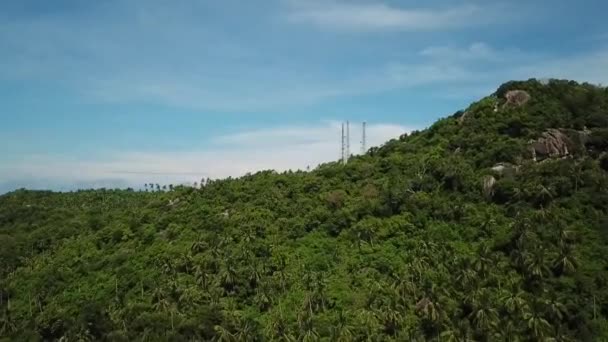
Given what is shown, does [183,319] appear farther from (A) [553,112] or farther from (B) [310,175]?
(A) [553,112]

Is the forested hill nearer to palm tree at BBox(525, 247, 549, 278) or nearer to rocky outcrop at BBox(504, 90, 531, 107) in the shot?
palm tree at BBox(525, 247, 549, 278)

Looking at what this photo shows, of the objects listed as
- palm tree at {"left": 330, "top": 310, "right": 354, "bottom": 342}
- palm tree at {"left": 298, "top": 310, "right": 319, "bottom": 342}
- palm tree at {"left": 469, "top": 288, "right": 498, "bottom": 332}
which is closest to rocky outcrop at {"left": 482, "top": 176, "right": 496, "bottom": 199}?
palm tree at {"left": 469, "top": 288, "right": 498, "bottom": 332}

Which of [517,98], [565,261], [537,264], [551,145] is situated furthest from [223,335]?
[517,98]

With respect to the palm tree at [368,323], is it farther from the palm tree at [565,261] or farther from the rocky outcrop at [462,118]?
the rocky outcrop at [462,118]

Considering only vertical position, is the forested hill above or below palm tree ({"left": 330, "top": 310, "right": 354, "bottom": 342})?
above

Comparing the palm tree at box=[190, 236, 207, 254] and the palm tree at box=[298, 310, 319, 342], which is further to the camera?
the palm tree at box=[190, 236, 207, 254]
